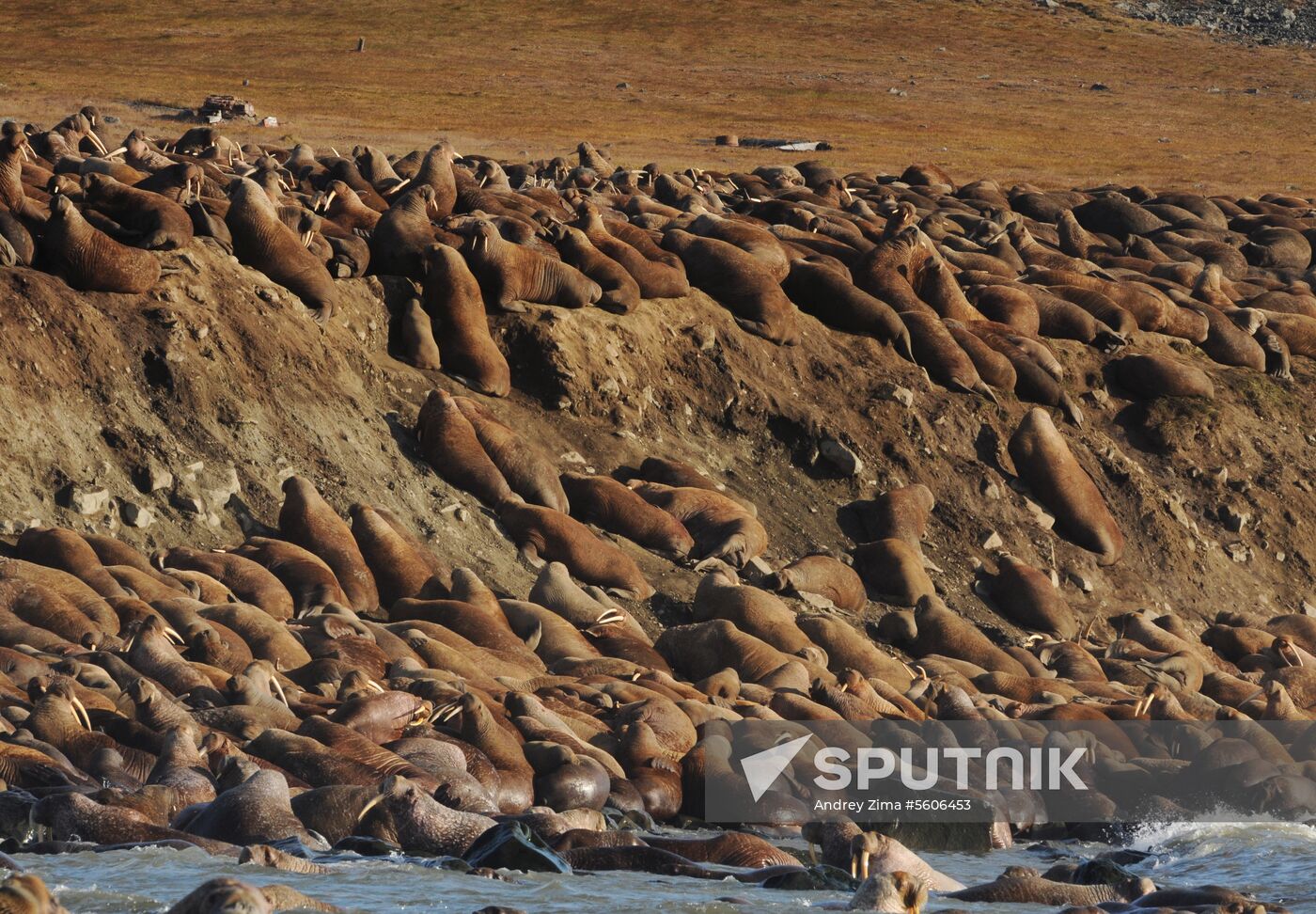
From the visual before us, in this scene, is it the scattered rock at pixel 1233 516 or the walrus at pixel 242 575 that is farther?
the scattered rock at pixel 1233 516

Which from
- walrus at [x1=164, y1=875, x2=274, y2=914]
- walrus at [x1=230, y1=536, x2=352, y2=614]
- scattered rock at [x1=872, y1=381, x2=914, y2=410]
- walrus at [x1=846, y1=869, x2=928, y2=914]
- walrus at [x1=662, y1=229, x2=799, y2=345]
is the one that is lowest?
scattered rock at [x1=872, y1=381, x2=914, y2=410]

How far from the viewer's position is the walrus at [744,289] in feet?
58.3

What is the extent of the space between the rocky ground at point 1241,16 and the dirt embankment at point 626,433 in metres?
50.5

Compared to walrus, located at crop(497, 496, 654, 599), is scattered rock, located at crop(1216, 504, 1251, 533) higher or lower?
lower


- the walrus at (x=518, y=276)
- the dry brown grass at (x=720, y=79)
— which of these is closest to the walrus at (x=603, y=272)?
the walrus at (x=518, y=276)

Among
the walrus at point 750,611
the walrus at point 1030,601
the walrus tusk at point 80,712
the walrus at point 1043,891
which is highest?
the walrus tusk at point 80,712

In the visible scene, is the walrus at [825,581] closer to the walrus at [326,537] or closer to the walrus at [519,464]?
the walrus at [519,464]

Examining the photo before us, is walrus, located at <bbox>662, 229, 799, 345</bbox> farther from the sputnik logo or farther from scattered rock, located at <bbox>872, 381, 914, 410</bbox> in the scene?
the sputnik logo

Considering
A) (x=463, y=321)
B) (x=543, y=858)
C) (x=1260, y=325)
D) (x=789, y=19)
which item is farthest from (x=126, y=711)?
(x=789, y=19)

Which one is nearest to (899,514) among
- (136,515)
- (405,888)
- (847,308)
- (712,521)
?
(712,521)

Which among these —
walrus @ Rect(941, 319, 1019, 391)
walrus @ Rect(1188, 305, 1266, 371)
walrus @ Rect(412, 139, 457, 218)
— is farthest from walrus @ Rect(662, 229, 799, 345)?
walrus @ Rect(1188, 305, 1266, 371)

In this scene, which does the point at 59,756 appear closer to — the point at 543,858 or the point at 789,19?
the point at 543,858

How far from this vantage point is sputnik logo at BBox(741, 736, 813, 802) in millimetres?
10078

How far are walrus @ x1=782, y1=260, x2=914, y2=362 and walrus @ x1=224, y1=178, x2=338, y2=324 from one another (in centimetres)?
502
